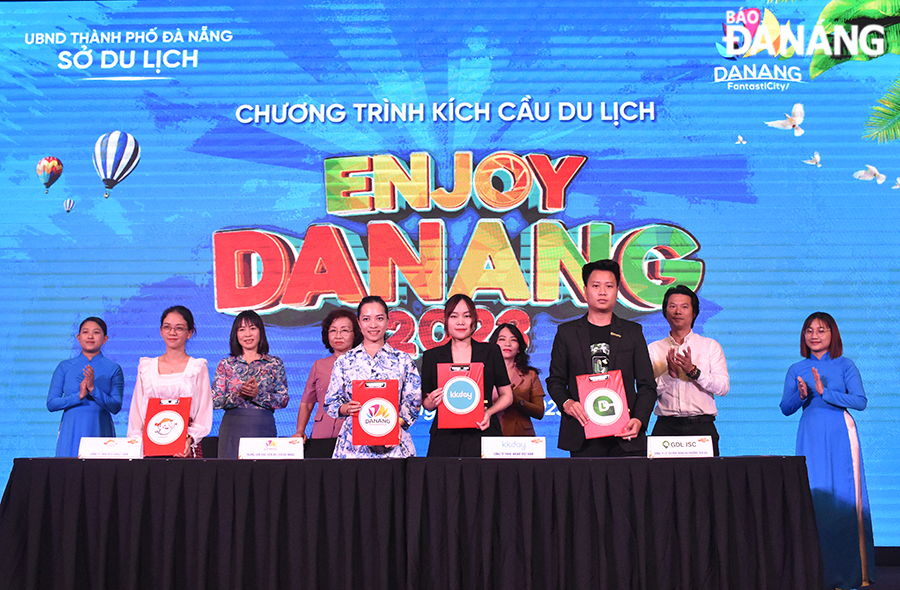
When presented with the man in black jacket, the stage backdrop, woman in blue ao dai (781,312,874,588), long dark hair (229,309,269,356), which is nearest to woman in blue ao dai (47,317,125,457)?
the stage backdrop

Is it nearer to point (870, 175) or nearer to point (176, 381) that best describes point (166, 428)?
point (176, 381)

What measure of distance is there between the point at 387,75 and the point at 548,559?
3846 mm

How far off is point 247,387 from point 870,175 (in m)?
4.58

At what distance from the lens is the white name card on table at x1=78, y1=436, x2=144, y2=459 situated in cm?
306

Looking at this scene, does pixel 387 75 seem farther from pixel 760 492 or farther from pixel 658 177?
pixel 760 492

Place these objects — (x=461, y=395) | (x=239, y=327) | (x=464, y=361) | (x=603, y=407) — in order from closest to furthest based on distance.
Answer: (x=603, y=407) → (x=461, y=395) → (x=464, y=361) → (x=239, y=327)

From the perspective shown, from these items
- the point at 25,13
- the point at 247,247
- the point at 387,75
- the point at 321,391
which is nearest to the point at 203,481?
the point at 321,391

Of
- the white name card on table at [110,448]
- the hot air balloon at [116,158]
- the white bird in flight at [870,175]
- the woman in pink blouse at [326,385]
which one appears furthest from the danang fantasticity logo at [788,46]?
the white name card on table at [110,448]

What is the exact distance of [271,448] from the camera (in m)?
3.01

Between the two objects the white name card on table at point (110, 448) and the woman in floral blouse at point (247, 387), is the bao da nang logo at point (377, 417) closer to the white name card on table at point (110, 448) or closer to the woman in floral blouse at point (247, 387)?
the white name card on table at point (110, 448)

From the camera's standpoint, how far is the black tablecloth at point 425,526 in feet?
9.38

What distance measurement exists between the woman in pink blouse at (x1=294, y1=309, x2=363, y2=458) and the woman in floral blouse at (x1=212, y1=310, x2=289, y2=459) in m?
0.28

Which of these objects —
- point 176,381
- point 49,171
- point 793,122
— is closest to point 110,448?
point 176,381

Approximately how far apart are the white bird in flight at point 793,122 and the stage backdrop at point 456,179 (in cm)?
2
